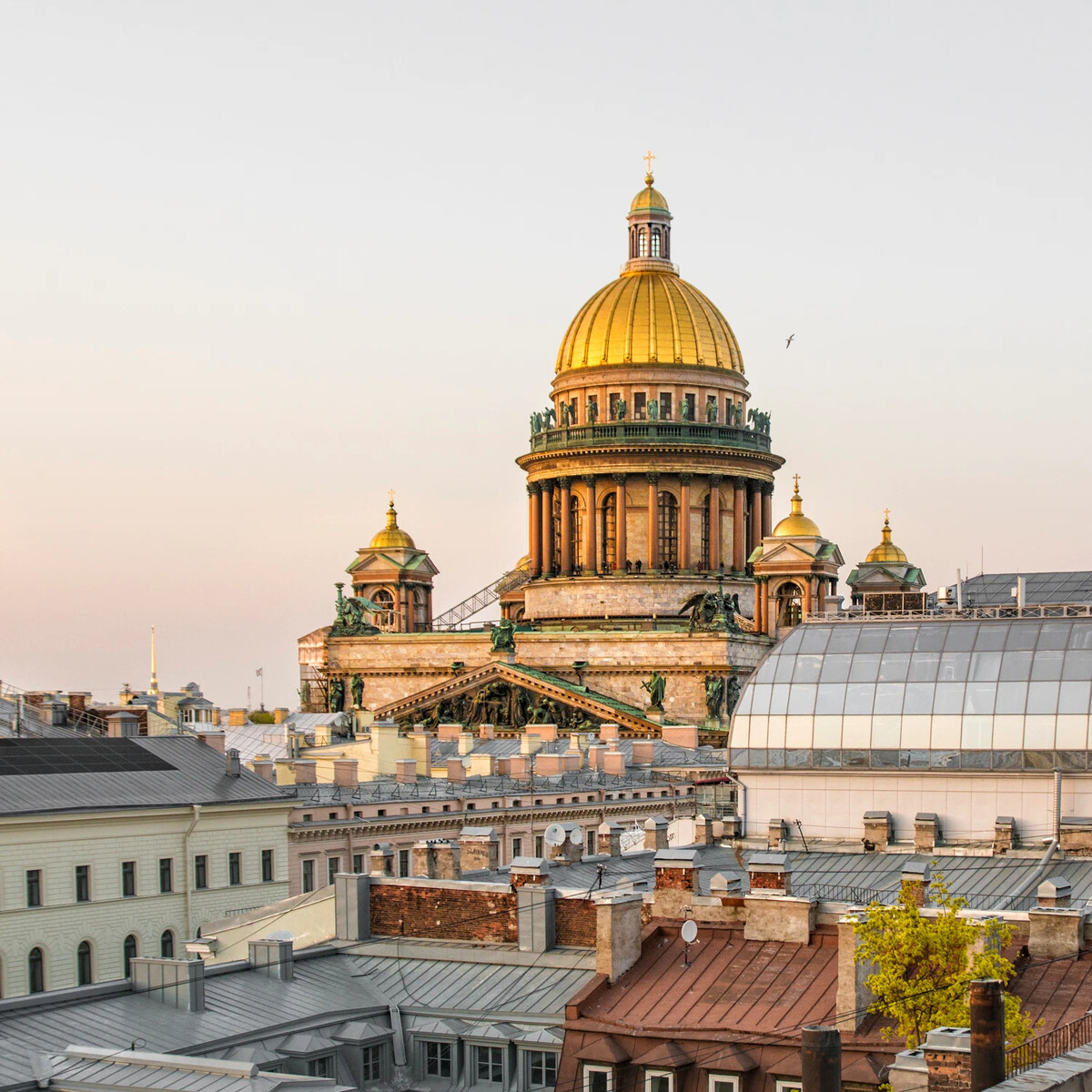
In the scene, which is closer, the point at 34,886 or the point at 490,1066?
the point at 490,1066

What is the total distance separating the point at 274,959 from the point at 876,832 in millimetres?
17556

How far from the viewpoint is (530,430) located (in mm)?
157000

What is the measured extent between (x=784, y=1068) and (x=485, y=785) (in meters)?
60.1

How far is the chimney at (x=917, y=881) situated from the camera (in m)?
40.9

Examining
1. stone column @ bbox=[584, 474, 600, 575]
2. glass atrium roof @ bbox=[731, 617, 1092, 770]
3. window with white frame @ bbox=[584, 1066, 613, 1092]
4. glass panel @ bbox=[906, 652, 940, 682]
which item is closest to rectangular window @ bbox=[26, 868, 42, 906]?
glass atrium roof @ bbox=[731, 617, 1092, 770]

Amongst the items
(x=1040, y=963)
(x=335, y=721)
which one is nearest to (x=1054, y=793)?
(x=1040, y=963)

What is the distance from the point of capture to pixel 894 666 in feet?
192

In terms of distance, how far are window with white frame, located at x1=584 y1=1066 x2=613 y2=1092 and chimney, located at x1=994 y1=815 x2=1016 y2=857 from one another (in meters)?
17.5

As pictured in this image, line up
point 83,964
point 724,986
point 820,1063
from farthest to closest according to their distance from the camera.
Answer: point 83,964 < point 724,986 < point 820,1063

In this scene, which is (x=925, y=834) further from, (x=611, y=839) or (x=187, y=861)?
(x=187, y=861)

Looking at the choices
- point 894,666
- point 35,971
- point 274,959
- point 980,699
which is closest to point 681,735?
point 35,971

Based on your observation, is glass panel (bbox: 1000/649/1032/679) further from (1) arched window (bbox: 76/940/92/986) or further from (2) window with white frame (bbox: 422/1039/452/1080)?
(1) arched window (bbox: 76/940/92/986)

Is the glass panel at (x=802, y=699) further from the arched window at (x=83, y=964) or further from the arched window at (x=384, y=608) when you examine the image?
the arched window at (x=384, y=608)

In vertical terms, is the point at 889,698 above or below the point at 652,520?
below
